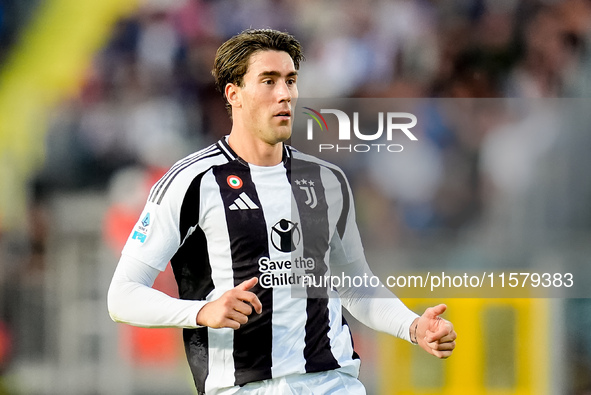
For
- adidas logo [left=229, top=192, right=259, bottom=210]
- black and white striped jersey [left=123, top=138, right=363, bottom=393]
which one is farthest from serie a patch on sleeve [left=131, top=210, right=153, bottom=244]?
adidas logo [left=229, top=192, right=259, bottom=210]

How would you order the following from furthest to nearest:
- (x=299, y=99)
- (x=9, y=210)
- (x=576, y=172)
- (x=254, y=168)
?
1. (x=9, y=210)
2. (x=576, y=172)
3. (x=299, y=99)
4. (x=254, y=168)

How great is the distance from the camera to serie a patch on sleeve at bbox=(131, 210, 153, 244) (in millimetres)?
2566

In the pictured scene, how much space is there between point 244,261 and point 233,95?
64 centimetres

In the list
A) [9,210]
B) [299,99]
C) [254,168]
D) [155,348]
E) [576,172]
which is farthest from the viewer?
[9,210]

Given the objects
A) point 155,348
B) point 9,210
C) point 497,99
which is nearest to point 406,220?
point 497,99

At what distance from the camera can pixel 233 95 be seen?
9.36ft

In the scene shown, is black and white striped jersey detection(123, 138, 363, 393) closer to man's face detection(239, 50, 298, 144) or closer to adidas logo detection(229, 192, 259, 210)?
adidas logo detection(229, 192, 259, 210)

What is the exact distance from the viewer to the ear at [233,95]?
283 cm

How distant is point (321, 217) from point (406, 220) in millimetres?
788

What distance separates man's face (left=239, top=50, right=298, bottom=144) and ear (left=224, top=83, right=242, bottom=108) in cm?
5

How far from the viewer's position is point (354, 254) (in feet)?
9.41

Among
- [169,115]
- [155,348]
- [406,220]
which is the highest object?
[169,115]

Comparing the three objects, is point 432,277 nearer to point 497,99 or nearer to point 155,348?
point 497,99

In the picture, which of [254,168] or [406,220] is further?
[406,220]
